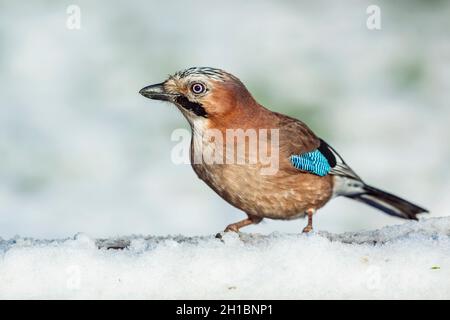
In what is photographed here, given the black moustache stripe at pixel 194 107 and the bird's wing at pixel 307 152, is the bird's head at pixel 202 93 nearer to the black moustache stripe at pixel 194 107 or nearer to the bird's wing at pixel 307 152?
the black moustache stripe at pixel 194 107

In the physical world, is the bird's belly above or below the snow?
above

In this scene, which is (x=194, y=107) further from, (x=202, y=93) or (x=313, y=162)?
(x=313, y=162)

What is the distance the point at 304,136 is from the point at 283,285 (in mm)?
1621

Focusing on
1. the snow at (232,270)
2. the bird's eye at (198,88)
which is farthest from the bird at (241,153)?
the snow at (232,270)

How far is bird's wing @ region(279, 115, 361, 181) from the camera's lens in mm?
4055

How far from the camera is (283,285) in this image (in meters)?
2.74

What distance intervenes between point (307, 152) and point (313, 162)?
0.20 feet

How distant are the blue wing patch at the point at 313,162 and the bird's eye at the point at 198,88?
572 millimetres

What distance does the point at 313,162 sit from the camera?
4.18 m

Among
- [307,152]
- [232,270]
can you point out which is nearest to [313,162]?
[307,152]

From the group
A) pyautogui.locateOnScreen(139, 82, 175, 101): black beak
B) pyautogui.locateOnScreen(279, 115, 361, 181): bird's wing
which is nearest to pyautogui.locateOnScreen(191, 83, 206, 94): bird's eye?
pyautogui.locateOnScreen(139, 82, 175, 101): black beak

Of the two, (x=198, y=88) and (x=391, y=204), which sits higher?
(x=198, y=88)

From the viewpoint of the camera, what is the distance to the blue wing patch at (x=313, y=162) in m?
4.04

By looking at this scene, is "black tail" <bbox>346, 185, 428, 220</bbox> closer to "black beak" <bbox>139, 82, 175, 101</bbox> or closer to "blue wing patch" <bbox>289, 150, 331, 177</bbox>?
"blue wing patch" <bbox>289, 150, 331, 177</bbox>
